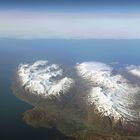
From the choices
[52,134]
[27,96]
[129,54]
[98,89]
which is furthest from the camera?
[129,54]

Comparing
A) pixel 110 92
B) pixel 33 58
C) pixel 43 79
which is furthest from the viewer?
pixel 33 58

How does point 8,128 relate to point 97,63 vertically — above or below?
below

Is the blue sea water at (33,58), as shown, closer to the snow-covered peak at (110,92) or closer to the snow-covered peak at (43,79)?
the snow-covered peak at (43,79)

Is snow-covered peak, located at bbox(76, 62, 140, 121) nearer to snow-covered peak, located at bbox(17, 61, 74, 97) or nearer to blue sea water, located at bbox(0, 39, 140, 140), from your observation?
snow-covered peak, located at bbox(17, 61, 74, 97)

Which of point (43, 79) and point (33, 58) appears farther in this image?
point (33, 58)

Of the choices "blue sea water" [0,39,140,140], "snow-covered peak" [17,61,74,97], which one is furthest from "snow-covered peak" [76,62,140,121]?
"blue sea water" [0,39,140,140]

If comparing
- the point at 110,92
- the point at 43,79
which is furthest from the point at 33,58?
the point at 110,92

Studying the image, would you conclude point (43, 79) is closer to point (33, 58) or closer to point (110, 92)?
point (110, 92)

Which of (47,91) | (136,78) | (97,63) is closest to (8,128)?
(47,91)

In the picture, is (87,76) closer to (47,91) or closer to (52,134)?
(47,91)
